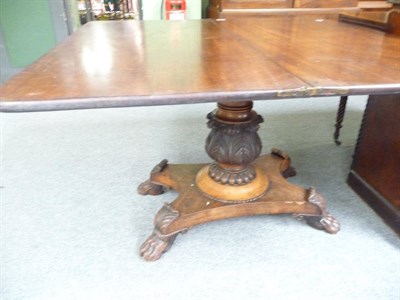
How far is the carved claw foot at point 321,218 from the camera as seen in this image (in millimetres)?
1344

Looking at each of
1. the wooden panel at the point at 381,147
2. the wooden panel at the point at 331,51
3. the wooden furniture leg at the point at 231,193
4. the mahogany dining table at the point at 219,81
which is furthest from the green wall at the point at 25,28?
the wooden panel at the point at 381,147

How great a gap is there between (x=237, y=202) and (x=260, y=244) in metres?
0.18

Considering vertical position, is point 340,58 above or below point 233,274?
above

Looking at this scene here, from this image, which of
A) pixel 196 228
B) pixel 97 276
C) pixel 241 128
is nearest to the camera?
pixel 97 276

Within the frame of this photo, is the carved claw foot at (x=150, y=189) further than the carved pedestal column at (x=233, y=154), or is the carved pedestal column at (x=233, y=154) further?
the carved claw foot at (x=150, y=189)

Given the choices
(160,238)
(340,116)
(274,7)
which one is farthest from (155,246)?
(274,7)

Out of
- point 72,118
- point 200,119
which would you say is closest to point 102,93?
point 200,119

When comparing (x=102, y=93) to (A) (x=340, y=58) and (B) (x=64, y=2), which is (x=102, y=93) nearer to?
(A) (x=340, y=58)

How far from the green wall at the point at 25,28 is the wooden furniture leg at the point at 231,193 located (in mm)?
2614

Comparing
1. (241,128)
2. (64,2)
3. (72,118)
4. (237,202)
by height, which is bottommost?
(72,118)

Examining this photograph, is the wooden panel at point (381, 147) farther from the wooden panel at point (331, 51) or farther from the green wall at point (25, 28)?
the green wall at point (25, 28)

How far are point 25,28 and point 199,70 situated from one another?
3.08m

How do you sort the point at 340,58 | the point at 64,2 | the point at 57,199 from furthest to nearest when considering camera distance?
1. the point at 64,2
2. the point at 57,199
3. the point at 340,58

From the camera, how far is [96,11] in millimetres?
6559
